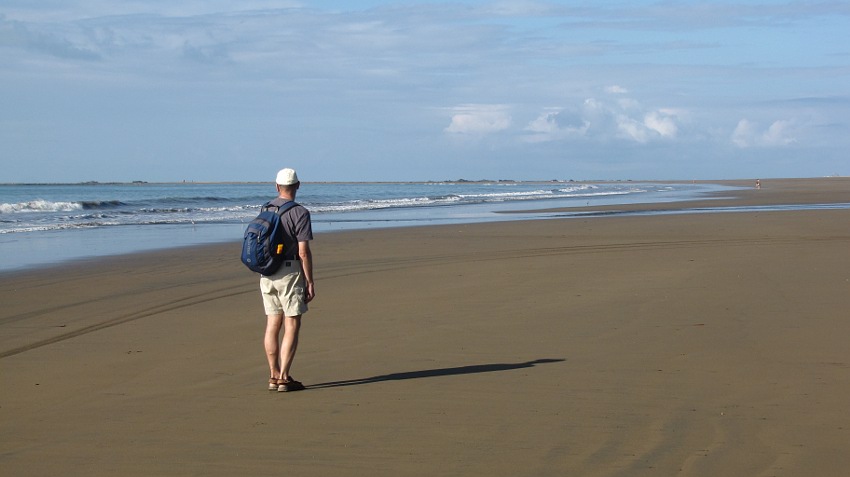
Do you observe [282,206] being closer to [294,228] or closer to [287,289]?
[294,228]

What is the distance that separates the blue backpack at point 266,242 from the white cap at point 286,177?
0.22m

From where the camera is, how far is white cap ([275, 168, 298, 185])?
6109mm

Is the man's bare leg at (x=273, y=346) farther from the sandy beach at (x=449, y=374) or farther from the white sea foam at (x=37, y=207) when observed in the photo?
the white sea foam at (x=37, y=207)

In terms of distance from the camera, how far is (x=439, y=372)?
6.47 metres

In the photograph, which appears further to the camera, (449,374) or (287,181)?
(449,374)

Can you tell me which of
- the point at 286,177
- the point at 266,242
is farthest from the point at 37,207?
the point at 266,242

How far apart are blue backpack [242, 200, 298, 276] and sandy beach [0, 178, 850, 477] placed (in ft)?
2.95

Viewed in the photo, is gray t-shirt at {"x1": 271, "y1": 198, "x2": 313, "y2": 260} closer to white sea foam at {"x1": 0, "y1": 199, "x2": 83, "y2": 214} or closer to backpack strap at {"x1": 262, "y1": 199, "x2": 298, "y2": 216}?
backpack strap at {"x1": 262, "y1": 199, "x2": 298, "y2": 216}

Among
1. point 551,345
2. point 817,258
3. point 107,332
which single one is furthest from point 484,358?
point 817,258

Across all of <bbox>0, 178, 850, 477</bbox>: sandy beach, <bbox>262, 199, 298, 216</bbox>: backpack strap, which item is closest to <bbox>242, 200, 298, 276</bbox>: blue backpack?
<bbox>262, 199, 298, 216</bbox>: backpack strap

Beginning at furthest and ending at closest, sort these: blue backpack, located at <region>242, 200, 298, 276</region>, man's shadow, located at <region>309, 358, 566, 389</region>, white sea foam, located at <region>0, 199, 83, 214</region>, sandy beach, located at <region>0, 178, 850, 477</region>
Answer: white sea foam, located at <region>0, 199, 83, 214</region> < man's shadow, located at <region>309, 358, 566, 389</region> < blue backpack, located at <region>242, 200, 298, 276</region> < sandy beach, located at <region>0, 178, 850, 477</region>

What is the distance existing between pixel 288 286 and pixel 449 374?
137 cm

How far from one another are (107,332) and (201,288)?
3.10 meters

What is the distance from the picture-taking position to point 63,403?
18.7 ft
